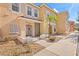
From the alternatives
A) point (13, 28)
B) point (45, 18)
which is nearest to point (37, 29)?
point (45, 18)

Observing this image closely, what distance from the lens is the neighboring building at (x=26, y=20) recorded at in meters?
2.38

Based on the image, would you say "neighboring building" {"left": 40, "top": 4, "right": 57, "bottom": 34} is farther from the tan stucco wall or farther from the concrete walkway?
the concrete walkway

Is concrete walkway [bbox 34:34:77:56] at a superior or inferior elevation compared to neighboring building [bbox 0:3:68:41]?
inferior

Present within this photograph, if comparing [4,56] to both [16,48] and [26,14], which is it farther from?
[26,14]

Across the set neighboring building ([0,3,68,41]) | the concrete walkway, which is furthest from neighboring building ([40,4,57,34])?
the concrete walkway

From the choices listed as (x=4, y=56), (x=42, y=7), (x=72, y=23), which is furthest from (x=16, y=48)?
(x=72, y=23)

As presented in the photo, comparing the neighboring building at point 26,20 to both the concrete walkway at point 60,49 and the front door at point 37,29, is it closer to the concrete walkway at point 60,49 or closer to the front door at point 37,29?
the front door at point 37,29

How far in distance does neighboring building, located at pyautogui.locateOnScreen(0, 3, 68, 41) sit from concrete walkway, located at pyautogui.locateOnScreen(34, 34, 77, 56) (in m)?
0.14

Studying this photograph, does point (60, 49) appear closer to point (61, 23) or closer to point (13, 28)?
point (61, 23)

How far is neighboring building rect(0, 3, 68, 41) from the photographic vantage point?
7.80ft

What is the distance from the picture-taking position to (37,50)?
2.38 meters

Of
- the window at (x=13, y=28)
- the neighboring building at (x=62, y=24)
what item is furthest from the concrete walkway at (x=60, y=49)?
the window at (x=13, y=28)

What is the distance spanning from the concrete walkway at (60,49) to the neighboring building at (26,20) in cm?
14

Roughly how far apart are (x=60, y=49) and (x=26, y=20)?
20.6 inches
